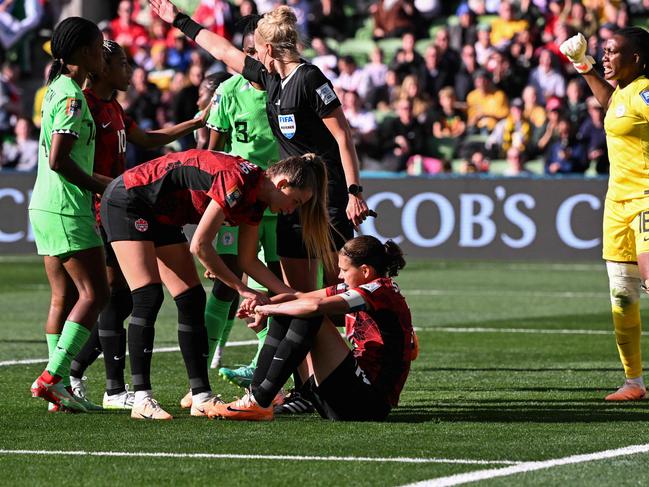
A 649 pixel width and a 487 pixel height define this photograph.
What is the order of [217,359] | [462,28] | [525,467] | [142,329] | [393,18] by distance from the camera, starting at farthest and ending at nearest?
[393,18], [462,28], [217,359], [142,329], [525,467]

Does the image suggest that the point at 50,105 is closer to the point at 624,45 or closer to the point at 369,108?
the point at 624,45

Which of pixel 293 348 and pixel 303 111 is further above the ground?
pixel 303 111

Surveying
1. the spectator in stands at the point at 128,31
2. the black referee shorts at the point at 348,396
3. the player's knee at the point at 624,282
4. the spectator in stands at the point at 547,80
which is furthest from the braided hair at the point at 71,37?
the spectator in stands at the point at 128,31

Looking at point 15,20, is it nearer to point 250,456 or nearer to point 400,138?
point 400,138

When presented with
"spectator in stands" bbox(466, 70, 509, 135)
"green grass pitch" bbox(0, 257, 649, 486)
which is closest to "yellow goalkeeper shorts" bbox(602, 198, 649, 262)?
"green grass pitch" bbox(0, 257, 649, 486)

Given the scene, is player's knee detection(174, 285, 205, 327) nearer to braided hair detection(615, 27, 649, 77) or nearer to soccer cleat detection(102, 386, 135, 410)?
soccer cleat detection(102, 386, 135, 410)

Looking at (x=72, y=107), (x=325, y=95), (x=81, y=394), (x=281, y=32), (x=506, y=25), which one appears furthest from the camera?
(x=506, y=25)

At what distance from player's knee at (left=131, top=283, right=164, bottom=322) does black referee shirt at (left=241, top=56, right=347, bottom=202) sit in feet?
4.45

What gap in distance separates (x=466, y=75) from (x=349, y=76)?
2052 mm

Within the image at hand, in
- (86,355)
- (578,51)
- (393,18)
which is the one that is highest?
(578,51)

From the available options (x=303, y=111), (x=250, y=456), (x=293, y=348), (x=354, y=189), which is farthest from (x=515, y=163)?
(x=250, y=456)

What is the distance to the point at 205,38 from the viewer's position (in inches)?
359

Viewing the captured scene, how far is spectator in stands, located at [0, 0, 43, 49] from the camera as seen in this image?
29.2 m

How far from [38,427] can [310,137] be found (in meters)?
2.36
